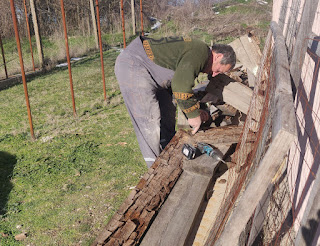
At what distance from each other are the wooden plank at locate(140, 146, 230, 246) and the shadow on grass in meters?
2.34

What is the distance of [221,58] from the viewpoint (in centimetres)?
364

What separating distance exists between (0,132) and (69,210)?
338 centimetres

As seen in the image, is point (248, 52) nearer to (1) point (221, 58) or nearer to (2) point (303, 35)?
(1) point (221, 58)

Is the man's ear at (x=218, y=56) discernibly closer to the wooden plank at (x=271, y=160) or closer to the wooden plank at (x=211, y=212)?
the wooden plank at (x=211, y=212)

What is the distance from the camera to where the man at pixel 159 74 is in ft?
11.5

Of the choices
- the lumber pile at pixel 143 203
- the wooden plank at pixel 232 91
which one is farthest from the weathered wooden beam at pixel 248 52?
the lumber pile at pixel 143 203

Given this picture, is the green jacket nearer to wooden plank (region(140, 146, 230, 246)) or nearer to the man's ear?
the man's ear

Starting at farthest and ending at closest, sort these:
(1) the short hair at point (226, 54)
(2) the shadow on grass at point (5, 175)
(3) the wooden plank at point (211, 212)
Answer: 1. (2) the shadow on grass at point (5, 175)
2. (1) the short hair at point (226, 54)
3. (3) the wooden plank at point (211, 212)

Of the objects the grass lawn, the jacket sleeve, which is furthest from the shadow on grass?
the jacket sleeve

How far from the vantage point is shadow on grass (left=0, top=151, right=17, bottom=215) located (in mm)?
4223

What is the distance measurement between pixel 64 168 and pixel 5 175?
852mm

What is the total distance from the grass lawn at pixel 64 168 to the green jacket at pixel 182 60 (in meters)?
1.59

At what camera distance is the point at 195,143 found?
363 cm

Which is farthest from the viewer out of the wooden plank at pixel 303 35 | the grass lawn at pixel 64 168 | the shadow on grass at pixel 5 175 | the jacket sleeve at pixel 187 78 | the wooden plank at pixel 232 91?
the shadow on grass at pixel 5 175
